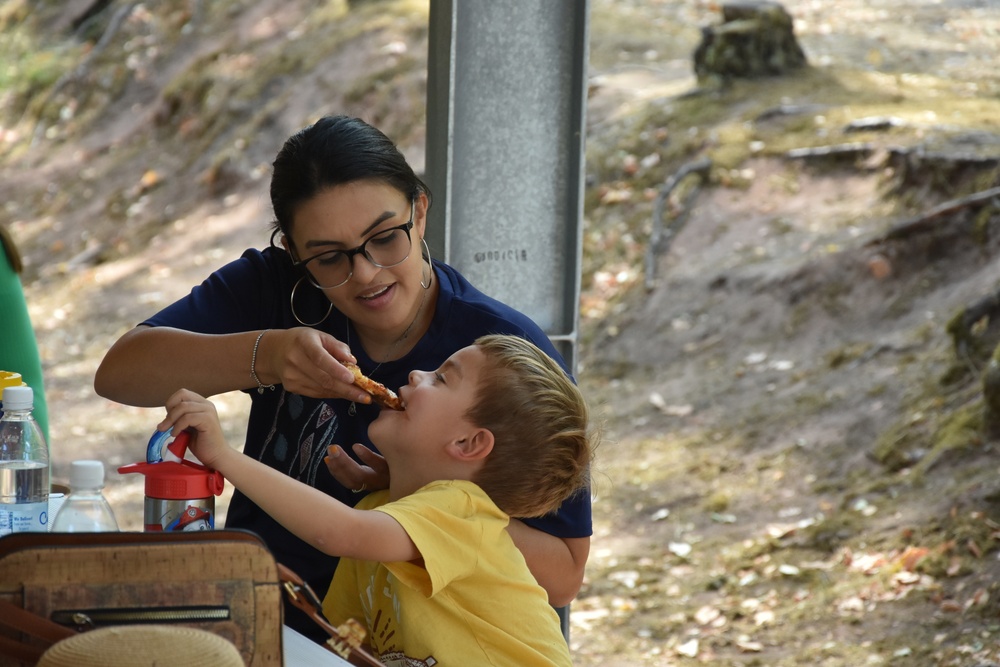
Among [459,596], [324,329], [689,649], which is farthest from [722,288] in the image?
[459,596]

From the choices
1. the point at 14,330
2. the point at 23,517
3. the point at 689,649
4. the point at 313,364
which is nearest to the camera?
Answer: the point at 23,517

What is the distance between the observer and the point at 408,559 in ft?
7.28

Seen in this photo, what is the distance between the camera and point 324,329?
2.86 m

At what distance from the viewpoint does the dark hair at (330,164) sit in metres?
2.61

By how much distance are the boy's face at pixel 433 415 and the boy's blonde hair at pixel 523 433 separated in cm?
2

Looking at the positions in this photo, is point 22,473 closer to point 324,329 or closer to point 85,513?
point 85,513

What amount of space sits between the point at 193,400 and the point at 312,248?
63 cm

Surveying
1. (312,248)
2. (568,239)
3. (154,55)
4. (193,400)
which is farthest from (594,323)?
(154,55)

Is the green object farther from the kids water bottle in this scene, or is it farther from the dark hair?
the kids water bottle

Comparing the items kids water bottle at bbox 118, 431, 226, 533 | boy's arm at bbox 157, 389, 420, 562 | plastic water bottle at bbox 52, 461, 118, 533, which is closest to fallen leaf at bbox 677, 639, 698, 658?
boy's arm at bbox 157, 389, 420, 562

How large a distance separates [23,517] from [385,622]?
688mm

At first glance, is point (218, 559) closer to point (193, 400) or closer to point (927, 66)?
point (193, 400)

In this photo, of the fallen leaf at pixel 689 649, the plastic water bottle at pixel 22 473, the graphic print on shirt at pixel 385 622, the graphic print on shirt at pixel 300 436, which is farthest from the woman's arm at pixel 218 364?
the fallen leaf at pixel 689 649

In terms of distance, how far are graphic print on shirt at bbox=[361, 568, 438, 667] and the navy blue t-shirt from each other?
23cm
